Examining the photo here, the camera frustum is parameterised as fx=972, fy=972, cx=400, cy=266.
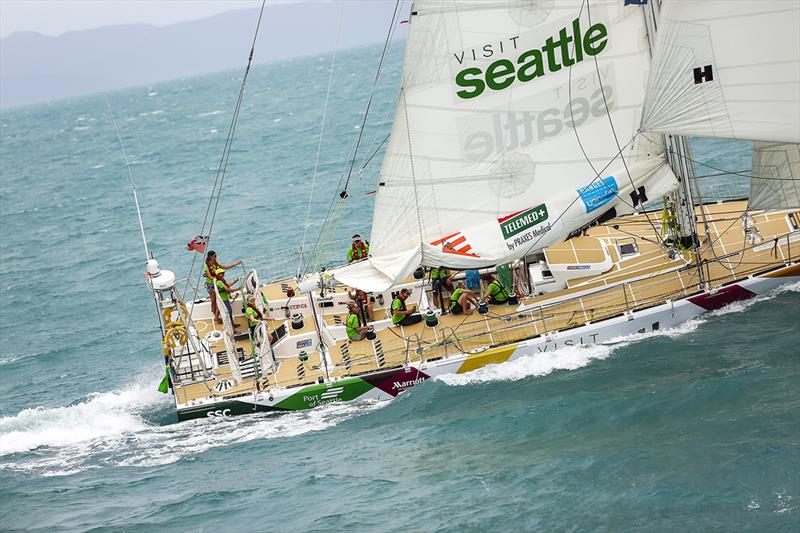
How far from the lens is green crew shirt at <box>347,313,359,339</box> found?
21.5 metres

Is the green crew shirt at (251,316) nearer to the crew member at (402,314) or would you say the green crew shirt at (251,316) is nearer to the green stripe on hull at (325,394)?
the green stripe on hull at (325,394)

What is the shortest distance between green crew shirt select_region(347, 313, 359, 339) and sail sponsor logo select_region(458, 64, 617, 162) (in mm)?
4335

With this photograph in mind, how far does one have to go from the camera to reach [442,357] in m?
20.4

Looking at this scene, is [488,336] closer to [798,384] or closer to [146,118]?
[798,384]

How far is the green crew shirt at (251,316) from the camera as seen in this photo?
70.8 ft

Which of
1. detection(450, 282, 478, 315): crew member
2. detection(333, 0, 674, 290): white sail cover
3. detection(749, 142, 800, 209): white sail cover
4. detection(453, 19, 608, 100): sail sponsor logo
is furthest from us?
detection(450, 282, 478, 315): crew member

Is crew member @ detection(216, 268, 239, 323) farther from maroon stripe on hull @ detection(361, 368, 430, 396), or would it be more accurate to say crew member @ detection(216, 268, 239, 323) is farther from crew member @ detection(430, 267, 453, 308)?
crew member @ detection(430, 267, 453, 308)

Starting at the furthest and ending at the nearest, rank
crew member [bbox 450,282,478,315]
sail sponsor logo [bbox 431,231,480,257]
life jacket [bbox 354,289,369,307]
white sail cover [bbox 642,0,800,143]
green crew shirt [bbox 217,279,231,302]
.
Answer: green crew shirt [bbox 217,279,231,302]
life jacket [bbox 354,289,369,307]
crew member [bbox 450,282,478,315]
sail sponsor logo [bbox 431,231,480,257]
white sail cover [bbox 642,0,800,143]

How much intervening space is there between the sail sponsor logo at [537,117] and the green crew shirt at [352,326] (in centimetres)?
434

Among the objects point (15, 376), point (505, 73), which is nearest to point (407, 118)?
point (505, 73)

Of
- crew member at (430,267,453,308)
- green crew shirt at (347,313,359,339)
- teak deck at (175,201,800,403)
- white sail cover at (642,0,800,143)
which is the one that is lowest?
teak deck at (175,201,800,403)

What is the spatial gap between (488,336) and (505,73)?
18.2 ft

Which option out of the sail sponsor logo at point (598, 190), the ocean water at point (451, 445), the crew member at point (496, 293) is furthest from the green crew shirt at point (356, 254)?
the sail sponsor logo at point (598, 190)

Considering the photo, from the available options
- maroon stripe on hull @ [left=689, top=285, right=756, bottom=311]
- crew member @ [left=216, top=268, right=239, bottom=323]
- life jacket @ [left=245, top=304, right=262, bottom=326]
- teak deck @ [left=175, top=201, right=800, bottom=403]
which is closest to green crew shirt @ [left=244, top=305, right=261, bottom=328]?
life jacket @ [left=245, top=304, right=262, bottom=326]
